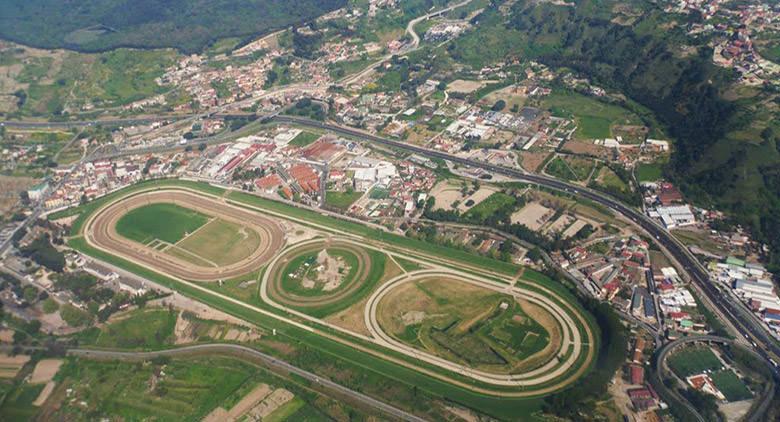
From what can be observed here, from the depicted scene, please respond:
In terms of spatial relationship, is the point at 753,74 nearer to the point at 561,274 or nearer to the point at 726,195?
the point at 726,195

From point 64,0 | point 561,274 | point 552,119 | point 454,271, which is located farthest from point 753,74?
point 64,0

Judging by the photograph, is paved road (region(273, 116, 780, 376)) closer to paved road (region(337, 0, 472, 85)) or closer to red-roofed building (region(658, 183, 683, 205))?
red-roofed building (region(658, 183, 683, 205))

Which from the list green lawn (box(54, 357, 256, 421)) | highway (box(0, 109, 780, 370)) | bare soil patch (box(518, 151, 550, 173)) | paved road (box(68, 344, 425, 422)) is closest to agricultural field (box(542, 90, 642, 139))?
bare soil patch (box(518, 151, 550, 173))

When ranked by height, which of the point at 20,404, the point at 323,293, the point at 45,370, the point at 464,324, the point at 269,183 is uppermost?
the point at 20,404

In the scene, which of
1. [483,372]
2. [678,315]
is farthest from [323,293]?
[678,315]

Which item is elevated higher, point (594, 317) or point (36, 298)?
point (36, 298)

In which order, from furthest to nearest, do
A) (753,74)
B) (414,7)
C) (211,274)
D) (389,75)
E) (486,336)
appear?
1. (414,7)
2. (389,75)
3. (753,74)
4. (211,274)
5. (486,336)

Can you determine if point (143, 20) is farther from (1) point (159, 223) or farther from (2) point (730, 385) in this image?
(2) point (730, 385)

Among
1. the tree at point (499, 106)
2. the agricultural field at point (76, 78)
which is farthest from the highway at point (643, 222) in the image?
the tree at point (499, 106)
